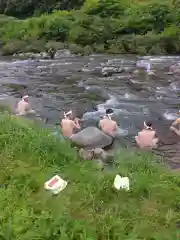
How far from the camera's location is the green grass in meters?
4.71

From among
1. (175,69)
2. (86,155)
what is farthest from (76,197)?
(175,69)

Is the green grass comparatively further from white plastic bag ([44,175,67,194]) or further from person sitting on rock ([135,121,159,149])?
person sitting on rock ([135,121,159,149])

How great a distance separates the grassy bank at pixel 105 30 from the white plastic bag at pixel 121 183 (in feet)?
71.0

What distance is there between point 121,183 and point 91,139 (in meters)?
3.91

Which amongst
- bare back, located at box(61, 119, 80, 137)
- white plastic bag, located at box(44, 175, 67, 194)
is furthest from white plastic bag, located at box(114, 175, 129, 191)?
bare back, located at box(61, 119, 80, 137)

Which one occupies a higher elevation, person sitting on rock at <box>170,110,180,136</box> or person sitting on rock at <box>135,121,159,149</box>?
person sitting on rock at <box>135,121,159,149</box>

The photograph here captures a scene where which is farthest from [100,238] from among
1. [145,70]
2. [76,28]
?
[76,28]

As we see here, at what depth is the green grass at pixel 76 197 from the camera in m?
4.71

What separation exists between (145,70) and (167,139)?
9.68m

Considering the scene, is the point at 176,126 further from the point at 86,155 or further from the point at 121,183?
the point at 121,183

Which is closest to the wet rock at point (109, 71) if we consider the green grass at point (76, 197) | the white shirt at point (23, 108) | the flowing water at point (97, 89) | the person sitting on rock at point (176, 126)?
the flowing water at point (97, 89)

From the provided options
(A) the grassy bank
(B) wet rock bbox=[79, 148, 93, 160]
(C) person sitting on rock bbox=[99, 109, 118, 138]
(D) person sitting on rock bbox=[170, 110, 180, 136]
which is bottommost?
(A) the grassy bank

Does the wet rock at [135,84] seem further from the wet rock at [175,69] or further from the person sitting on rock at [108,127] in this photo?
the person sitting on rock at [108,127]

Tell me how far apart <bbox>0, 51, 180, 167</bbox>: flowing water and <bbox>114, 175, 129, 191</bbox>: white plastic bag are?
16.1 feet
